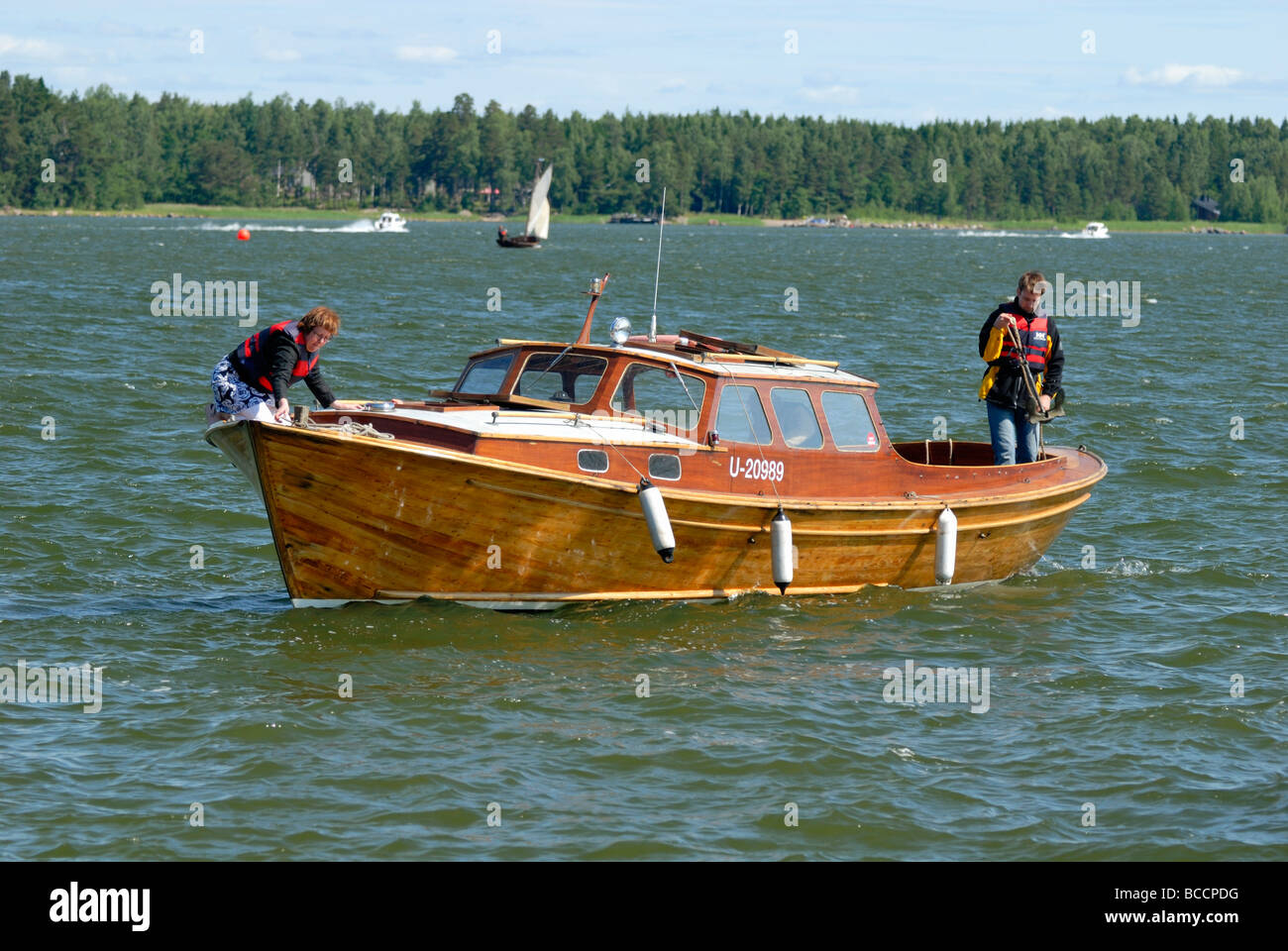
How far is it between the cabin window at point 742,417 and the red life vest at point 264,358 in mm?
3858

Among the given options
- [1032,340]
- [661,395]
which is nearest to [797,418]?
[661,395]

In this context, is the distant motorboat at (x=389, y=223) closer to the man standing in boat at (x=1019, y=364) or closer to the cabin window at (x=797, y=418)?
the man standing in boat at (x=1019, y=364)

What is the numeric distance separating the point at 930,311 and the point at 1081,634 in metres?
40.1

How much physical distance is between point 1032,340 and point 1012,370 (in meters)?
0.38

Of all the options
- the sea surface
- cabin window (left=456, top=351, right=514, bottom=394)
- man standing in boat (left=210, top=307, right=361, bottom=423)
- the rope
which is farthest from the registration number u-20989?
man standing in boat (left=210, top=307, right=361, bottom=423)

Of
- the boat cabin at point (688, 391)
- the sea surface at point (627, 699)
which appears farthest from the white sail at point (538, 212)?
the boat cabin at point (688, 391)

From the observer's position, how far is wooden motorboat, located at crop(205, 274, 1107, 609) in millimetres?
12914

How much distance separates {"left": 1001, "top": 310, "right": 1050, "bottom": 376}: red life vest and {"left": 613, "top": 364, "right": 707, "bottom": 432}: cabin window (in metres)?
3.52

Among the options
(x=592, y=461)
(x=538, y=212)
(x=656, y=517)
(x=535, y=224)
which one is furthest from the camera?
(x=535, y=224)

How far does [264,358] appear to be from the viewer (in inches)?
500

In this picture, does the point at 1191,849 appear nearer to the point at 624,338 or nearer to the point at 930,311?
the point at 624,338

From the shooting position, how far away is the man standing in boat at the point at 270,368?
494 inches

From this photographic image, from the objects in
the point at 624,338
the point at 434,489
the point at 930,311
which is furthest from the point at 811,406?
the point at 930,311

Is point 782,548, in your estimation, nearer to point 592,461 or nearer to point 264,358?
point 592,461
